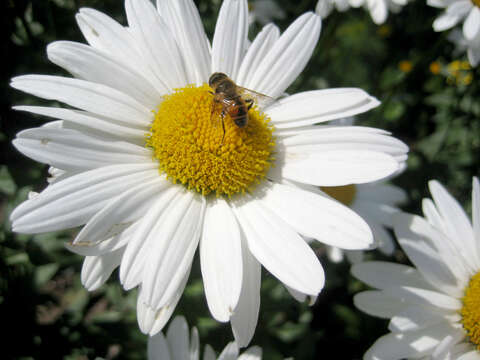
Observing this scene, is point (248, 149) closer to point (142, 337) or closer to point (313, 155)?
point (313, 155)

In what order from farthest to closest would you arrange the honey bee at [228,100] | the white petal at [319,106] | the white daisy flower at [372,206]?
the white daisy flower at [372,206]
the white petal at [319,106]
the honey bee at [228,100]

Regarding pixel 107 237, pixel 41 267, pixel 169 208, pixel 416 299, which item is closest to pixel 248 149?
pixel 169 208

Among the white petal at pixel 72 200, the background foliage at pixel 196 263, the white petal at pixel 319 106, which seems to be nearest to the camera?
the white petal at pixel 72 200

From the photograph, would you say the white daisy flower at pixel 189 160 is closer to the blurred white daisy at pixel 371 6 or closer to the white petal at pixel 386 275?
the white petal at pixel 386 275

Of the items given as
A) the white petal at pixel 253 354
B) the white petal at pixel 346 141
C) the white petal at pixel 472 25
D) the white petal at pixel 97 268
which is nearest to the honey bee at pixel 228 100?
the white petal at pixel 346 141

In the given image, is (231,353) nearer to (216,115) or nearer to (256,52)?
(216,115)

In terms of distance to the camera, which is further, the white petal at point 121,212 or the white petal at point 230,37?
the white petal at point 230,37

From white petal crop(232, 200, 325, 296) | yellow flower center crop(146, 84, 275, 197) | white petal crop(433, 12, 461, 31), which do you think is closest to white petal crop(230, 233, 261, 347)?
white petal crop(232, 200, 325, 296)
